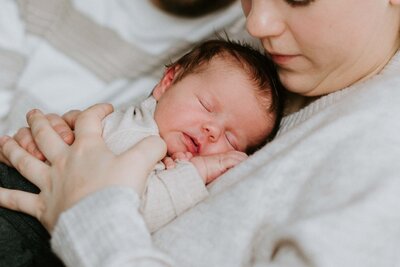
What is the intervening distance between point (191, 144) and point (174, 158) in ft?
0.26

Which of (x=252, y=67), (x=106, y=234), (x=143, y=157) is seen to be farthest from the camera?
(x=252, y=67)

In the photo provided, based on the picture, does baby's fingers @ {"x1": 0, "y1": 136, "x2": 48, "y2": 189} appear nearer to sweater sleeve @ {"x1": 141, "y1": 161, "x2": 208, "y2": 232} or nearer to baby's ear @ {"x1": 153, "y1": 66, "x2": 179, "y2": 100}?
sweater sleeve @ {"x1": 141, "y1": 161, "x2": 208, "y2": 232}

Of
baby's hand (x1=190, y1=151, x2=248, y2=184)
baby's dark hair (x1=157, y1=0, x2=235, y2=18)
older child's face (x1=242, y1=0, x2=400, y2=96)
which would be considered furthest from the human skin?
baby's dark hair (x1=157, y1=0, x2=235, y2=18)

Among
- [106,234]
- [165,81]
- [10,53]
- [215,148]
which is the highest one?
[10,53]

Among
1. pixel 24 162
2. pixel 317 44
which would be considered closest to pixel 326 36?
pixel 317 44

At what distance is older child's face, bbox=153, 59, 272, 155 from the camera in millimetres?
1335

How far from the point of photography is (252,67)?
1.42 m

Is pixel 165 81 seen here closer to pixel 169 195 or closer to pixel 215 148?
pixel 215 148

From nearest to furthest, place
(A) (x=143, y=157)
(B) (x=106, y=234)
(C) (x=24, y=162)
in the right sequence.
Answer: (B) (x=106, y=234)
(A) (x=143, y=157)
(C) (x=24, y=162)

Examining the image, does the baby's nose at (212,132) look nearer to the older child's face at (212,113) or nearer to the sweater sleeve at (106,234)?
the older child's face at (212,113)

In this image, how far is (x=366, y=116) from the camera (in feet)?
3.28

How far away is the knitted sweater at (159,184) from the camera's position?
3.66 ft

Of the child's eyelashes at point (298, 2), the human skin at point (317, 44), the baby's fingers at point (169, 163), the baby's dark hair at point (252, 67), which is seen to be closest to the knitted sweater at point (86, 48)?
the baby's dark hair at point (252, 67)

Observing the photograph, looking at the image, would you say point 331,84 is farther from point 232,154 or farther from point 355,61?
point 232,154
